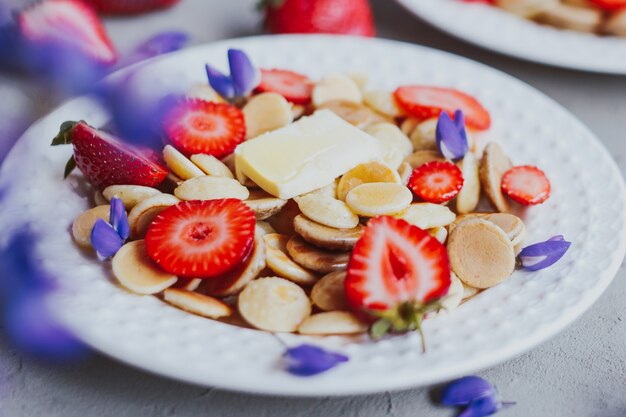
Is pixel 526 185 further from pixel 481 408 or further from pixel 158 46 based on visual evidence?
pixel 158 46

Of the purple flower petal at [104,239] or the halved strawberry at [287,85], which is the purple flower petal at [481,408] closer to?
the purple flower petal at [104,239]

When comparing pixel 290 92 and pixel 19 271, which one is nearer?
pixel 19 271

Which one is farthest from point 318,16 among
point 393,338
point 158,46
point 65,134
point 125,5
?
point 393,338

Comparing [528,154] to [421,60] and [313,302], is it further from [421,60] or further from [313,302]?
[313,302]

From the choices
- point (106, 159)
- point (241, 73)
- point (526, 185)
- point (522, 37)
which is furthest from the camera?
point (522, 37)

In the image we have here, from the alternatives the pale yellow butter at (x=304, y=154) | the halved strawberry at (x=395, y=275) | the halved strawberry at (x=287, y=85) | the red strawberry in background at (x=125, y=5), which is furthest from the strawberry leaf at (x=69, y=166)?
the red strawberry in background at (x=125, y=5)

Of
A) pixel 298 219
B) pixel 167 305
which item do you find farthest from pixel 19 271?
pixel 298 219
